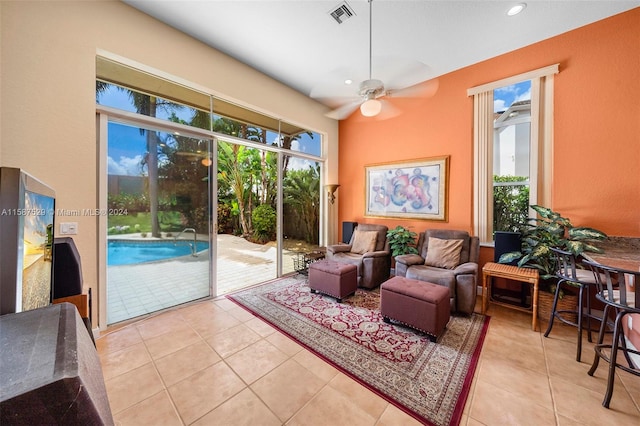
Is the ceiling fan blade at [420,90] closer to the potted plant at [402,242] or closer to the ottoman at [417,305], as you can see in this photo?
the potted plant at [402,242]

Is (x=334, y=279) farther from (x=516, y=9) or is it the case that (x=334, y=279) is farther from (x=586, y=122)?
(x=516, y=9)

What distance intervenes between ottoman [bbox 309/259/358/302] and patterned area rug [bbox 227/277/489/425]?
127 mm

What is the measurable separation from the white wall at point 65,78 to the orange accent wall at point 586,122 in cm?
402

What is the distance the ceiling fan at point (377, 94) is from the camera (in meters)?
2.53

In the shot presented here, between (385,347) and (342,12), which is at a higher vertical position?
(342,12)

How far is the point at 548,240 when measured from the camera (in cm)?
271

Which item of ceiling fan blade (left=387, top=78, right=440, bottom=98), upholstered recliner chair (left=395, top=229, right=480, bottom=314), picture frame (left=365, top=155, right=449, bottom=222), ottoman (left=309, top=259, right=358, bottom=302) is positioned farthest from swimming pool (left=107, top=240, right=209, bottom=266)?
ceiling fan blade (left=387, top=78, right=440, bottom=98)

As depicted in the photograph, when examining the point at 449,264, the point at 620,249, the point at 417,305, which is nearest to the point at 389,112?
the point at 449,264

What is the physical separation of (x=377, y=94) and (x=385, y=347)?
2.57 meters

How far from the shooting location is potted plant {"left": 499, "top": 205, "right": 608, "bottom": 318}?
253cm

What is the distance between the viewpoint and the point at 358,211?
4.86 metres

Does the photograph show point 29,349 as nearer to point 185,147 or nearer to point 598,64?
point 185,147

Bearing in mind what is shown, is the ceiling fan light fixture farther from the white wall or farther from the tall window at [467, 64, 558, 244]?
the white wall

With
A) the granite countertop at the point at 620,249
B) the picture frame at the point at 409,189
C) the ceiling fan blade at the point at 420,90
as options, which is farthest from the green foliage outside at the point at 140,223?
the granite countertop at the point at 620,249
